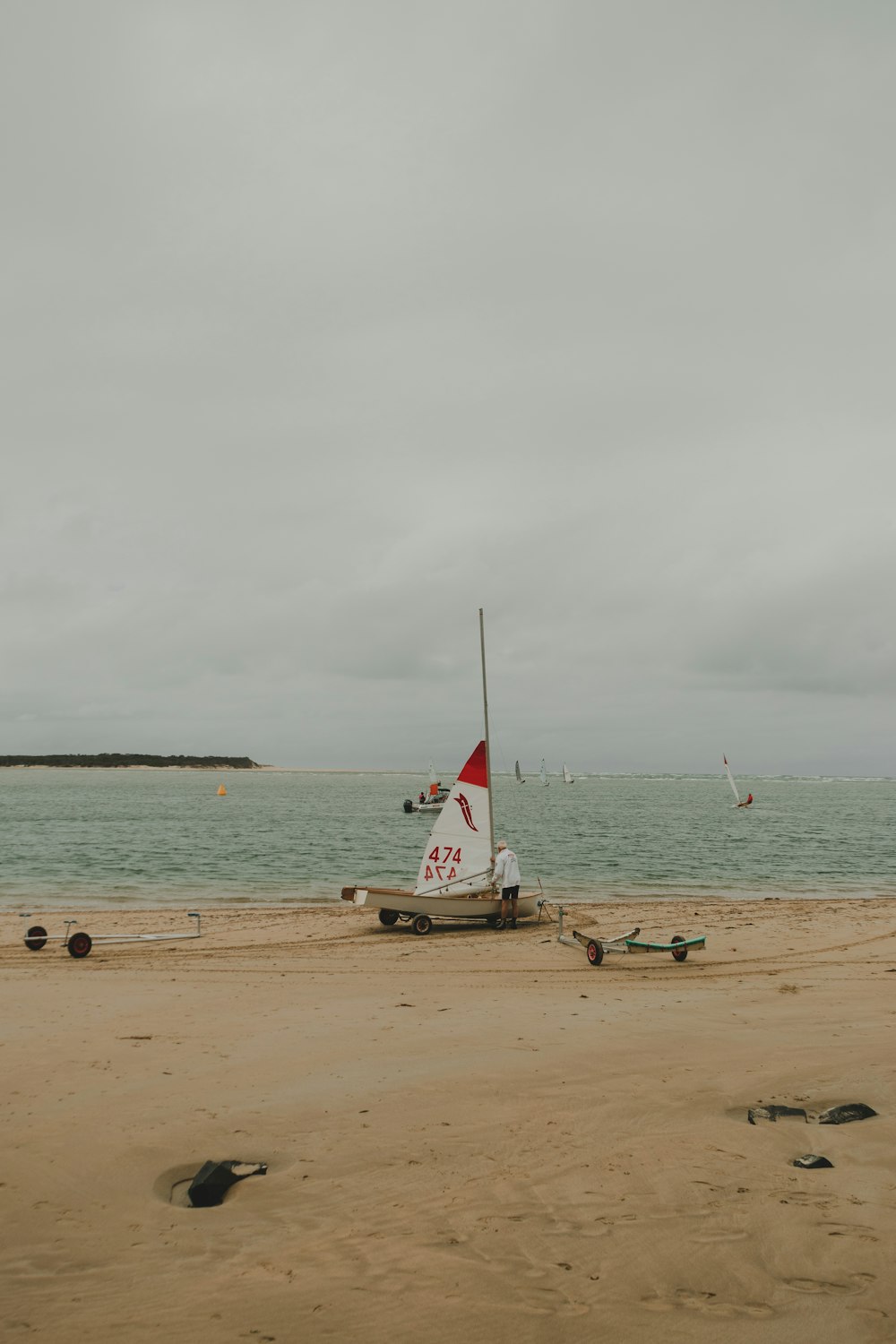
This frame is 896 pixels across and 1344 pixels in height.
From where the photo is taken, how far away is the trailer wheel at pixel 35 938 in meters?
18.0

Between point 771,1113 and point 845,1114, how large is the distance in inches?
26.9

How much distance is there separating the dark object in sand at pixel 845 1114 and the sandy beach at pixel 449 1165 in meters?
0.15

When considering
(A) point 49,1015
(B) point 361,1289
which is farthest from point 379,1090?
(A) point 49,1015

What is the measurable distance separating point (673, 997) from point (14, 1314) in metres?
10.6

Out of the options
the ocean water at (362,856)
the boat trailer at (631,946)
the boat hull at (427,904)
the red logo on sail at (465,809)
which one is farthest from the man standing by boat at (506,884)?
the ocean water at (362,856)

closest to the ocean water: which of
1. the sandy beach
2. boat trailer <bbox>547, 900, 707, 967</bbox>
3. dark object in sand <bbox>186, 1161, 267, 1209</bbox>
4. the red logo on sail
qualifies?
the red logo on sail

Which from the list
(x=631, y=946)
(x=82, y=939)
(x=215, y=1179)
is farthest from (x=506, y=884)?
(x=215, y=1179)

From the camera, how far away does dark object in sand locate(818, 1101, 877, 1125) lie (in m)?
7.91

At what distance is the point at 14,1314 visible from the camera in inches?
201

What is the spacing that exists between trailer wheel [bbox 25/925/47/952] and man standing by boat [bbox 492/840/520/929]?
1108cm

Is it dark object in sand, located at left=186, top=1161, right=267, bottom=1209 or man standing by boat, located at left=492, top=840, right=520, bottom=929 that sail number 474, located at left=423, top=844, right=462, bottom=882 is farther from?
dark object in sand, located at left=186, top=1161, right=267, bottom=1209

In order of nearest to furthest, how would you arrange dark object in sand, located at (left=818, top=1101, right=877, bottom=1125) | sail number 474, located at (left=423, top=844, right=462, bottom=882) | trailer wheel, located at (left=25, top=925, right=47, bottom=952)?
dark object in sand, located at (left=818, top=1101, right=877, bottom=1125) < trailer wheel, located at (left=25, top=925, right=47, bottom=952) < sail number 474, located at (left=423, top=844, right=462, bottom=882)

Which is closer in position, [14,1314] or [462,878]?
[14,1314]

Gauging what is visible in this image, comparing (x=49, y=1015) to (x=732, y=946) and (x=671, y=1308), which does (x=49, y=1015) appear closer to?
(x=671, y=1308)
